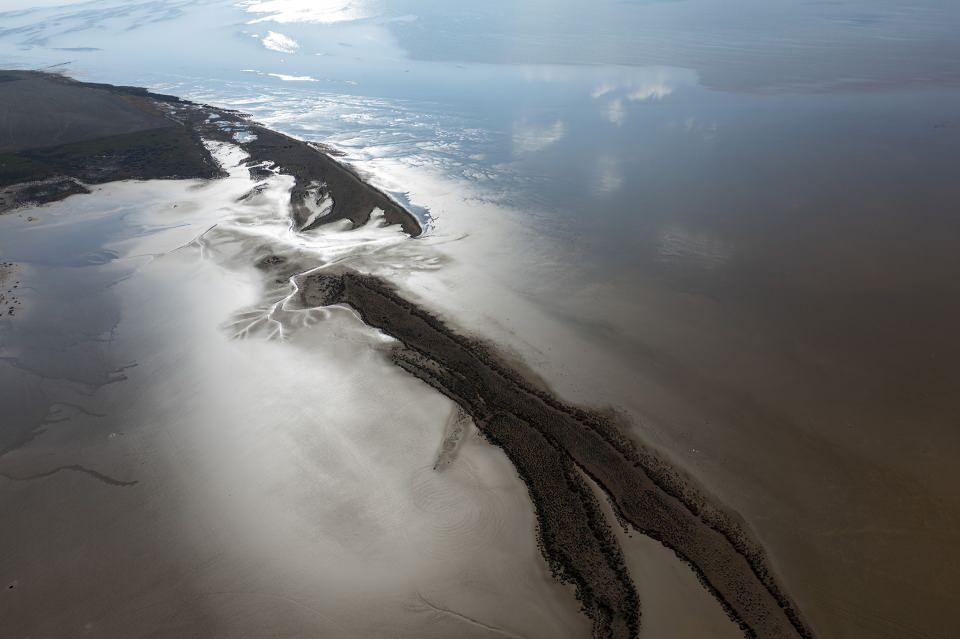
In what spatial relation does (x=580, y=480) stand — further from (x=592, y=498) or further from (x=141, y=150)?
(x=141, y=150)

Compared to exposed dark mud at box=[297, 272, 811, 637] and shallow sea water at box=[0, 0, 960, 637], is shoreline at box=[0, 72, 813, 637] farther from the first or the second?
shallow sea water at box=[0, 0, 960, 637]

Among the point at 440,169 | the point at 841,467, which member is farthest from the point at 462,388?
the point at 440,169

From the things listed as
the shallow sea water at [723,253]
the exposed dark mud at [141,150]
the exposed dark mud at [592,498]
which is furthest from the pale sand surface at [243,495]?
the exposed dark mud at [141,150]

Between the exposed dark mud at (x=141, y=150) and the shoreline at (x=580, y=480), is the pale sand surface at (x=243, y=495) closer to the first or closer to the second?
the shoreline at (x=580, y=480)

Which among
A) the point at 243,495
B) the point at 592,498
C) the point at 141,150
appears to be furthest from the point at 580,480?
the point at 141,150

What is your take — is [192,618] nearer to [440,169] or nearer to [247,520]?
[247,520]

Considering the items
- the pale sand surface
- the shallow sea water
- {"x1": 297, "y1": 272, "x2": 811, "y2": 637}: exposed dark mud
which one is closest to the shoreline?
{"x1": 297, "y1": 272, "x2": 811, "y2": 637}: exposed dark mud

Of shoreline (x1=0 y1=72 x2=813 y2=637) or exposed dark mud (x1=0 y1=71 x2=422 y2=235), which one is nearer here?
shoreline (x1=0 y1=72 x2=813 y2=637)
